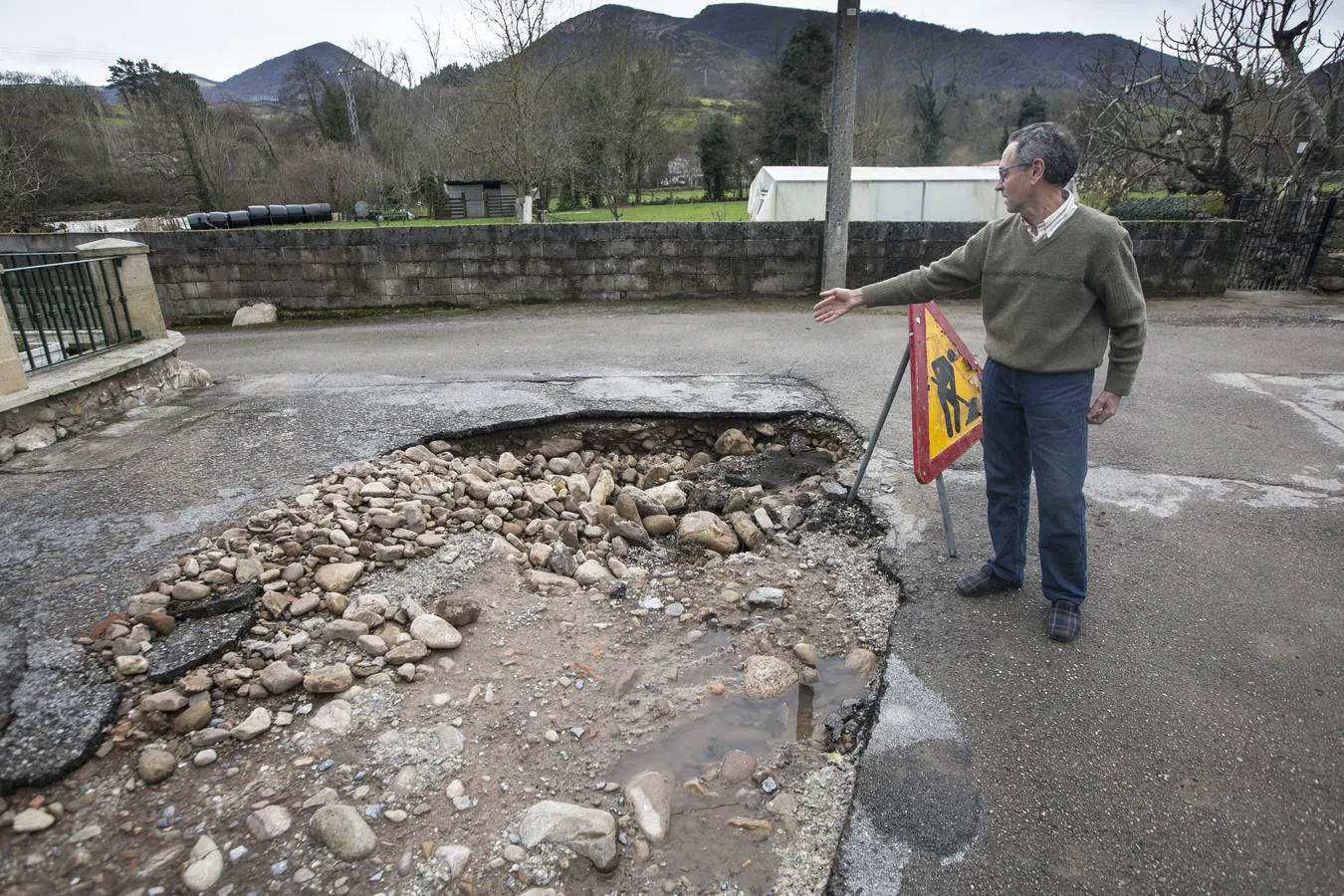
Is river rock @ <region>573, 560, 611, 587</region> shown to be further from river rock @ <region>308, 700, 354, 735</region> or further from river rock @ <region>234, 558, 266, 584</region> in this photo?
river rock @ <region>234, 558, 266, 584</region>

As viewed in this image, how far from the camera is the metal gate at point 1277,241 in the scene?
11.4 meters

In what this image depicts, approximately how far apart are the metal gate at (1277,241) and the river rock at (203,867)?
14.5 metres

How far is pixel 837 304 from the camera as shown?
355 cm

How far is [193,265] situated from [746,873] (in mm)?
12090

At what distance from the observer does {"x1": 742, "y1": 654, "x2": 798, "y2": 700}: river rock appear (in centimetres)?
299

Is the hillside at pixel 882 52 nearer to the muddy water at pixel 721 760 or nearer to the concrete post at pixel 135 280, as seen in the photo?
the concrete post at pixel 135 280

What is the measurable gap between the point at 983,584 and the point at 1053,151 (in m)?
1.79

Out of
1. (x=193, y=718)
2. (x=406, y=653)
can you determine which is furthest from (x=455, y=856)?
(x=193, y=718)

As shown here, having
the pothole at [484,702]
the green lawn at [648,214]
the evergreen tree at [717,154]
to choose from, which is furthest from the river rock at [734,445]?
the evergreen tree at [717,154]

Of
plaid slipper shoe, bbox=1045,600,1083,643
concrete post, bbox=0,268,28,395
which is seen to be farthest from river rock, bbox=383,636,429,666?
concrete post, bbox=0,268,28,395

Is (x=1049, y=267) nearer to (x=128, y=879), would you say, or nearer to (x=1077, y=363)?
(x=1077, y=363)

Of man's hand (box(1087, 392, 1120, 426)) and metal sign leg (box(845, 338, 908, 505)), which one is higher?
man's hand (box(1087, 392, 1120, 426))

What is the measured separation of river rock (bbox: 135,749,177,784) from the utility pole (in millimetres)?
9606

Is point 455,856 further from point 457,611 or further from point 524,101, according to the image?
point 524,101
